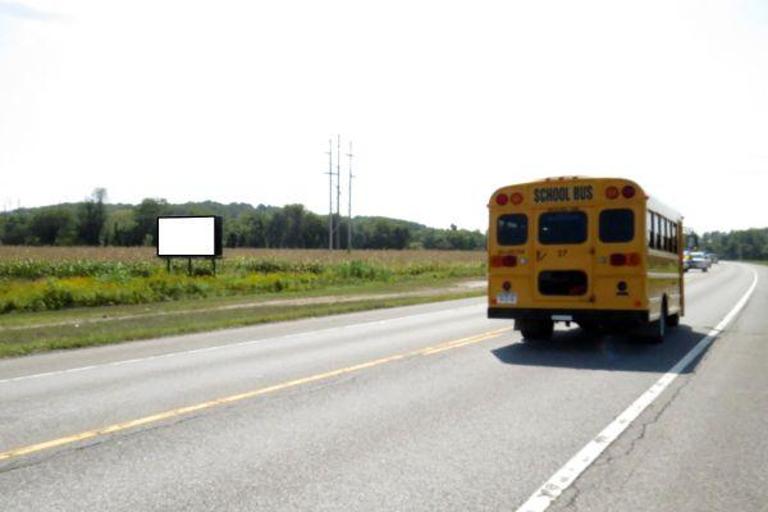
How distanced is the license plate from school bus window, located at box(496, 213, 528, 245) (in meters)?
0.92

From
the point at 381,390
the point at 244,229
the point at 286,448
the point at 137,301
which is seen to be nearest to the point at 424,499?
the point at 286,448

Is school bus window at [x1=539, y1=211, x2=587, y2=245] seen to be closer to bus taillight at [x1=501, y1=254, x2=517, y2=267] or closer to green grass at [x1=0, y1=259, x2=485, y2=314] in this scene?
bus taillight at [x1=501, y1=254, x2=517, y2=267]

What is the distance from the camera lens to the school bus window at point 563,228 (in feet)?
45.8

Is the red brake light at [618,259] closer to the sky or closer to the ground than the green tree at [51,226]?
closer to the ground

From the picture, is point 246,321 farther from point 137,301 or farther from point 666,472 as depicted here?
point 666,472

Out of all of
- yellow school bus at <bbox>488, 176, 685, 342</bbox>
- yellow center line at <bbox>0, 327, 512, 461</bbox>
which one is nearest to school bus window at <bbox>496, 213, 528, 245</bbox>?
yellow school bus at <bbox>488, 176, 685, 342</bbox>

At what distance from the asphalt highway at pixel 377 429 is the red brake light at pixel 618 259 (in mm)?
1500

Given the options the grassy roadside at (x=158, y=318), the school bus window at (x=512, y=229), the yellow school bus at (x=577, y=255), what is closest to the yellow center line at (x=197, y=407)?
the yellow school bus at (x=577, y=255)

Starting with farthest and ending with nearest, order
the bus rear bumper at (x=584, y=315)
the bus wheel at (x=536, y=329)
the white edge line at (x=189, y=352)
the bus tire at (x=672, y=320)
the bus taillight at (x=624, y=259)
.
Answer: the bus tire at (x=672, y=320) → the bus wheel at (x=536, y=329) → the bus taillight at (x=624, y=259) → the bus rear bumper at (x=584, y=315) → the white edge line at (x=189, y=352)

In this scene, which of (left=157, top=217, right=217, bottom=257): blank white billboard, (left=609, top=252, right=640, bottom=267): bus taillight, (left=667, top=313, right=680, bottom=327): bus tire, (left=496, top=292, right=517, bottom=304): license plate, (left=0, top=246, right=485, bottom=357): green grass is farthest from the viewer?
(left=157, top=217, right=217, bottom=257): blank white billboard

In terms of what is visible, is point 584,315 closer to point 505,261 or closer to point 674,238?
point 505,261

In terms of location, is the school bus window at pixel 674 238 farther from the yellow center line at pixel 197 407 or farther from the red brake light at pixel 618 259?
the yellow center line at pixel 197 407

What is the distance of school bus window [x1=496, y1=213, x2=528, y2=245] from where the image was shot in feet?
47.6

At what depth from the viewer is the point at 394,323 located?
1998 centimetres
